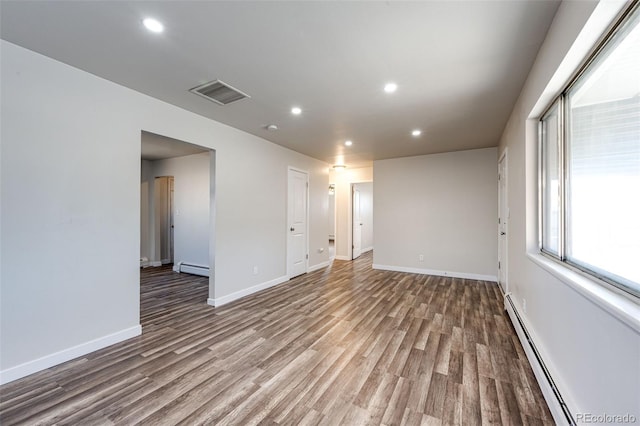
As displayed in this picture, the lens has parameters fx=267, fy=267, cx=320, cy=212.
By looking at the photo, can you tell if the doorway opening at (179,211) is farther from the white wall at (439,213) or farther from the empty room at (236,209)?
the white wall at (439,213)

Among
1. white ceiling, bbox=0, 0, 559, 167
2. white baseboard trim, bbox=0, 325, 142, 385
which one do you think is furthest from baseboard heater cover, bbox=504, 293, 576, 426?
white baseboard trim, bbox=0, 325, 142, 385

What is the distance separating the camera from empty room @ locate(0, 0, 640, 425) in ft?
4.70

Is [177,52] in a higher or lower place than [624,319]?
higher

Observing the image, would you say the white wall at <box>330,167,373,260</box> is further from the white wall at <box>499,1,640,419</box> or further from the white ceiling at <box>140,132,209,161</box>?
the white wall at <box>499,1,640,419</box>

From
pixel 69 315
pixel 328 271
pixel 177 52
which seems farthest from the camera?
pixel 328 271

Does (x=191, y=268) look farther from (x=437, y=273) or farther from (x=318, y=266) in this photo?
(x=437, y=273)

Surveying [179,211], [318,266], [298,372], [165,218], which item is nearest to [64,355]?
[298,372]

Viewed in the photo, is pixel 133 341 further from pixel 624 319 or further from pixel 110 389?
pixel 624 319

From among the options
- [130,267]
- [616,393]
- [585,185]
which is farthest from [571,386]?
[130,267]

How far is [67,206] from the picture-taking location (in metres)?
2.32

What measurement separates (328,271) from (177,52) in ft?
15.8

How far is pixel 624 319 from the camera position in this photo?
3.26 feet

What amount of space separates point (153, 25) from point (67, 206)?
5.58 feet

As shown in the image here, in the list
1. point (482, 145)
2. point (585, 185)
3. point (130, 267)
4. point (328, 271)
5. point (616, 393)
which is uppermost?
point (482, 145)
